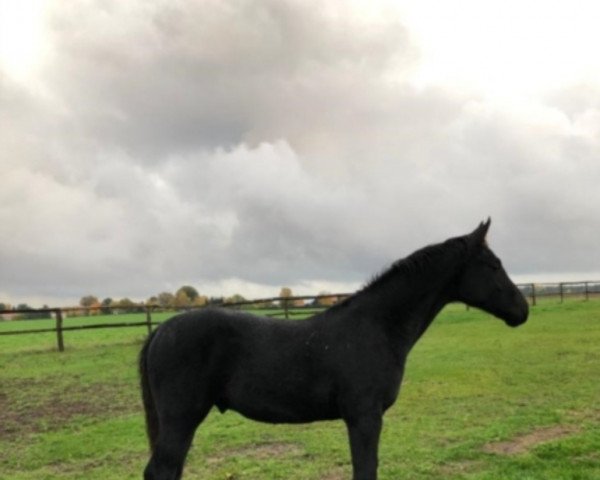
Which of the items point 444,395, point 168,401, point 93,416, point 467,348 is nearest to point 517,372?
point 444,395

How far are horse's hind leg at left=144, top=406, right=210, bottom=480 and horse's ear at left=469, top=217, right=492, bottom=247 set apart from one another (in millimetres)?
2541

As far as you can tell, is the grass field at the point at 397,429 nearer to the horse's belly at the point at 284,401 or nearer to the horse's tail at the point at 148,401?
the horse's tail at the point at 148,401

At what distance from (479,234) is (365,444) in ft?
6.18

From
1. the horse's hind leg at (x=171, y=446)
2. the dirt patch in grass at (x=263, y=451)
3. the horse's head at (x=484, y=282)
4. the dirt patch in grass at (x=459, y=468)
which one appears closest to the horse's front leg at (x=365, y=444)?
the horse's hind leg at (x=171, y=446)

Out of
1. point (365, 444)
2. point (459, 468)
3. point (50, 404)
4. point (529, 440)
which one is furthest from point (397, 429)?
point (50, 404)

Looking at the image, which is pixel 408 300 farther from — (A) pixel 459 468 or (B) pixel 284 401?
(A) pixel 459 468

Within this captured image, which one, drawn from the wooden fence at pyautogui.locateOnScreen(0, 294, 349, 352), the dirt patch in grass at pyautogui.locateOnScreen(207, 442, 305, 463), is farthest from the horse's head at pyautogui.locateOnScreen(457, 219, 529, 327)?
the wooden fence at pyautogui.locateOnScreen(0, 294, 349, 352)

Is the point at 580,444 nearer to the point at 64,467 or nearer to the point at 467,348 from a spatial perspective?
the point at 64,467

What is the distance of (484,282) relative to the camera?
5.00m

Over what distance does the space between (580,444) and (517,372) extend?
20.4 feet

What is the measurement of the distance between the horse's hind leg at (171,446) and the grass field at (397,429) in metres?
2.43

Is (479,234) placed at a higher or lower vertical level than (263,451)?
higher

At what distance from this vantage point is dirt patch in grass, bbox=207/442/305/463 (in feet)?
25.3

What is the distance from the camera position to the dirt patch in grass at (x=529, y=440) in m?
7.58
